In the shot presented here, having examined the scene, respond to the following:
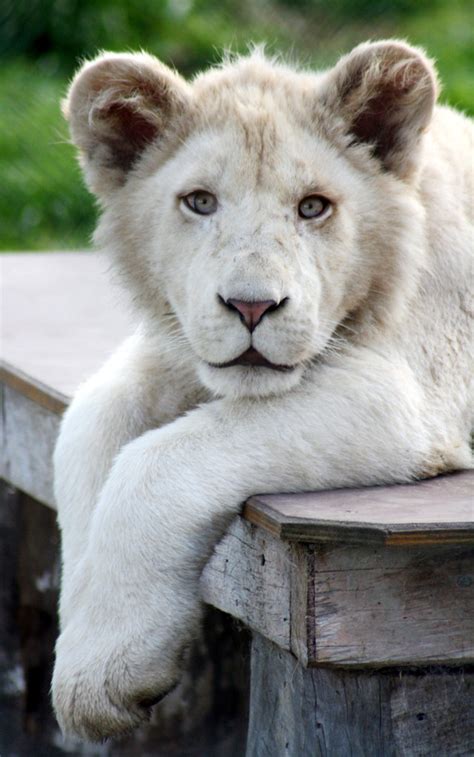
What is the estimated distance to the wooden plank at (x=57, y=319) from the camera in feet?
15.3

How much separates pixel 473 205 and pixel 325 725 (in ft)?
4.49

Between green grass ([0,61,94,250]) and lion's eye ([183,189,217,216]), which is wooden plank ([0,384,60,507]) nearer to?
→ lion's eye ([183,189,217,216])

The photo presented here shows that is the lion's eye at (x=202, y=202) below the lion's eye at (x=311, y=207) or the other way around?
the other way around

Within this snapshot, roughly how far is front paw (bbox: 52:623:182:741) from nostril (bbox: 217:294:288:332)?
0.73 meters

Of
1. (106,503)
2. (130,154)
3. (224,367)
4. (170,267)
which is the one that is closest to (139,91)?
(130,154)

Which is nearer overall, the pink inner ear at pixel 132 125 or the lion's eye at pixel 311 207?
the lion's eye at pixel 311 207

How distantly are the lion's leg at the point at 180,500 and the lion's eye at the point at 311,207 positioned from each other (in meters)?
0.37

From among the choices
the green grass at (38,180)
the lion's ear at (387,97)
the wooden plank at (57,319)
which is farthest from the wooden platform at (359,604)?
the green grass at (38,180)

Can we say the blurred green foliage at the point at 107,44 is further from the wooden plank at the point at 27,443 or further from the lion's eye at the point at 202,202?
the lion's eye at the point at 202,202

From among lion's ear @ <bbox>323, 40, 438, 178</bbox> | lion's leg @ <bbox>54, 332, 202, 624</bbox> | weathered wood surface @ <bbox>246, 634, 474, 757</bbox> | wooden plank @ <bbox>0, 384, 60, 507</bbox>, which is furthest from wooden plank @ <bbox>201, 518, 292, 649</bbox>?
wooden plank @ <bbox>0, 384, 60, 507</bbox>

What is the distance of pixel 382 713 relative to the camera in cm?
323

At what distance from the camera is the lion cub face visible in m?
3.18

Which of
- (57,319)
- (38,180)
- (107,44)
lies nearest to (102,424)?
(57,319)

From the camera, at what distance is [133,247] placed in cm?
363
